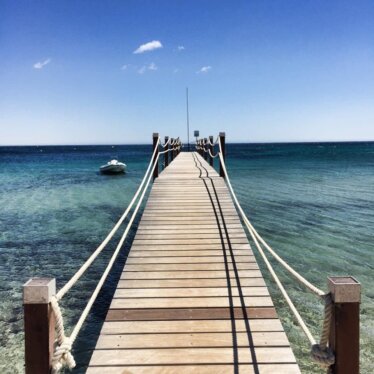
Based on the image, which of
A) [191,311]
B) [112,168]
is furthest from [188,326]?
[112,168]

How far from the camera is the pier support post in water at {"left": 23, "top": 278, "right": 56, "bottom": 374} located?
7.95 feet

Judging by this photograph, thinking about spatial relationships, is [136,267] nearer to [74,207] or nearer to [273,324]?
[273,324]

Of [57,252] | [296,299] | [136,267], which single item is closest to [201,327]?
[136,267]

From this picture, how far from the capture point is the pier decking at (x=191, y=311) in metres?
3.48

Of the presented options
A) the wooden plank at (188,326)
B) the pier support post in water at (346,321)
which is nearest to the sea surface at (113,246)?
the wooden plank at (188,326)

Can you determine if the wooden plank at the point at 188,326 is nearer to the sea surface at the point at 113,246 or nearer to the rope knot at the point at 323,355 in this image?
→ the rope knot at the point at 323,355

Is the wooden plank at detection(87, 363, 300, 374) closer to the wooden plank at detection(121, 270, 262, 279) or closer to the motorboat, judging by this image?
the wooden plank at detection(121, 270, 262, 279)

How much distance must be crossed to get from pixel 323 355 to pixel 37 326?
2.02 m

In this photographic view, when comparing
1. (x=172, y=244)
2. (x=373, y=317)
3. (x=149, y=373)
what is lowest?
(x=373, y=317)

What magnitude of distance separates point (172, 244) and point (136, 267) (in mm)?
1115

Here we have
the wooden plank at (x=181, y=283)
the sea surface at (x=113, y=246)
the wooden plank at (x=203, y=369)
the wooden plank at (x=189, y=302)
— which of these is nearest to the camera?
the wooden plank at (x=203, y=369)

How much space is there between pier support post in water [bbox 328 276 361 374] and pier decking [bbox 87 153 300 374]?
3.20ft

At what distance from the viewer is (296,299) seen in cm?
801

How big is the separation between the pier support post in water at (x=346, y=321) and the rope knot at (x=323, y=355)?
0.06m
